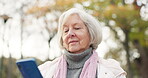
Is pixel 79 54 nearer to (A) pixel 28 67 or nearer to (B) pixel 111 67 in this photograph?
(B) pixel 111 67

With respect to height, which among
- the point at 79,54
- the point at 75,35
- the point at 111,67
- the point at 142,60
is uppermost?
the point at 75,35

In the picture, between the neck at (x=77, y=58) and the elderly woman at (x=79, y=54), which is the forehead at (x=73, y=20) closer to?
the elderly woman at (x=79, y=54)

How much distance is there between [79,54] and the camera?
2.11m

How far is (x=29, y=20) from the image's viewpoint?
13.0m

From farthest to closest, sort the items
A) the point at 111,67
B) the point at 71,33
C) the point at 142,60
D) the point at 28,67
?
the point at 142,60, the point at 111,67, the point at 71,33, the point at 28,67

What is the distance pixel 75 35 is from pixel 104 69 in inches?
10.6

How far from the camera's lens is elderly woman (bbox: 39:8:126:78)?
2.09 meters

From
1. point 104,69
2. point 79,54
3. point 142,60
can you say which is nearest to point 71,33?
point 79,54

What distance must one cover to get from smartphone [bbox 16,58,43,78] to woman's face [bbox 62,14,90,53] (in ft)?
1.55

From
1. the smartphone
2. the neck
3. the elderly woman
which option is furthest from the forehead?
the smartphone

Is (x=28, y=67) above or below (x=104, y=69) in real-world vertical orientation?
above

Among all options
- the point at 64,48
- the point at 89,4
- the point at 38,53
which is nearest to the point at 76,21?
the point at 64,48

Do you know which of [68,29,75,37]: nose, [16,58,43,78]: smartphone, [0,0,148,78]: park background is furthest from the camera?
[0,0,148,78]: park background

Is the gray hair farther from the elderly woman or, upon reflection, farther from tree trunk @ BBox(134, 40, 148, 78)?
tree trunk @ BBox(134, 40, 148, 78)
